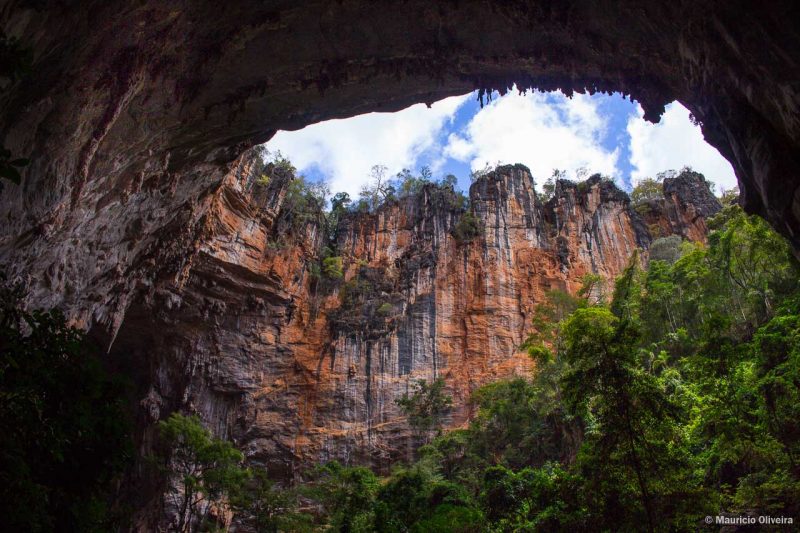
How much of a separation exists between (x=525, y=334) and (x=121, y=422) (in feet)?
81.6

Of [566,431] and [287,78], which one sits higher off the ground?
[287,78]

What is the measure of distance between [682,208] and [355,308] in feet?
76.1

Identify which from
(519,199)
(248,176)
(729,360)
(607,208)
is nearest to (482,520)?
(729,360)

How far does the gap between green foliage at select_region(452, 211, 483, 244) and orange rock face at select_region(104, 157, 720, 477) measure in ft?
0.58

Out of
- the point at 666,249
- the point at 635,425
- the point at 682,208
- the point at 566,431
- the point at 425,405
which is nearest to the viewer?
the point at 635,425

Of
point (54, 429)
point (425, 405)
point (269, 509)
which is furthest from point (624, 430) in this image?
point (425, 405)

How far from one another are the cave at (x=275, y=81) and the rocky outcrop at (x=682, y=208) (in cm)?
3009

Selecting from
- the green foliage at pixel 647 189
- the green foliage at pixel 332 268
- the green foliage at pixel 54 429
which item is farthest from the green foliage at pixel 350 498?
the green foliage at pixel 647 189

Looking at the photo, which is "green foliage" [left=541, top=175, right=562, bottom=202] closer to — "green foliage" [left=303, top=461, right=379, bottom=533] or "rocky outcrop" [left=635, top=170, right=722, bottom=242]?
"rocky outcrop" [left=635, top=170, right=722, bottom=242]

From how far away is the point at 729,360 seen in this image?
10.6 meters

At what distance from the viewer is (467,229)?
3241cm

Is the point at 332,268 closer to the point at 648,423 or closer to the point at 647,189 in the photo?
the point at 648,423

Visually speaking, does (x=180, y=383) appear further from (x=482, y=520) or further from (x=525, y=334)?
(x=525, y=334)

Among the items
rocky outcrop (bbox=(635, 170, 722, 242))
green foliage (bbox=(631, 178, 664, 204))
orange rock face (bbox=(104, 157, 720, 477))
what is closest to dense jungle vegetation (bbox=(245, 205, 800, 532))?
orange rock face (bbox=(104, 157, 720, 477))
